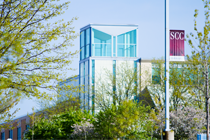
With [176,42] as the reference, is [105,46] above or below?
above

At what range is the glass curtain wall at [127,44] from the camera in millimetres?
34278

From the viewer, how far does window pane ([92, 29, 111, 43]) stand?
33.9 metres

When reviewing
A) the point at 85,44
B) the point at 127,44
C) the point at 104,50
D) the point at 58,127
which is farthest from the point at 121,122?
the point at 85,44

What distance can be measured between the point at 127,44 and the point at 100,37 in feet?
10.00

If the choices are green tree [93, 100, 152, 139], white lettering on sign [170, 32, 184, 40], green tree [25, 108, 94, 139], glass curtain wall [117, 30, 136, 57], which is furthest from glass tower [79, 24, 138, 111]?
white lettering on sign [170, 32, 184, 40]

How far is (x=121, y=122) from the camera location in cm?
1564

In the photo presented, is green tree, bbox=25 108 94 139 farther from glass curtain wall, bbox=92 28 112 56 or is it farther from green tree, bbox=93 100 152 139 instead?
glass curtain wall, bbox=92 28 112 56

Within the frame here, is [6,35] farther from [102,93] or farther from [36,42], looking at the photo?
[102,93]

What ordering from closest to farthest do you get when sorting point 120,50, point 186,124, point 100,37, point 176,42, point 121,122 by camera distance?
point 176,42
point 121,122
point 186,124
point 100,37
point 120,50

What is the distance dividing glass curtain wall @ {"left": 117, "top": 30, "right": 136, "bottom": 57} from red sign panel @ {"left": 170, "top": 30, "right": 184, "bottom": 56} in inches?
857

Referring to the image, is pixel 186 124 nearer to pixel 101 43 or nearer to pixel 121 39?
pixel 121 39

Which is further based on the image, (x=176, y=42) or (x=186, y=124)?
(x=186, y=124)

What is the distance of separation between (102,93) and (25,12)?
23858 millimetres

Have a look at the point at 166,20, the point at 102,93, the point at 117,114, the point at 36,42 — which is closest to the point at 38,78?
the point at 36,42
